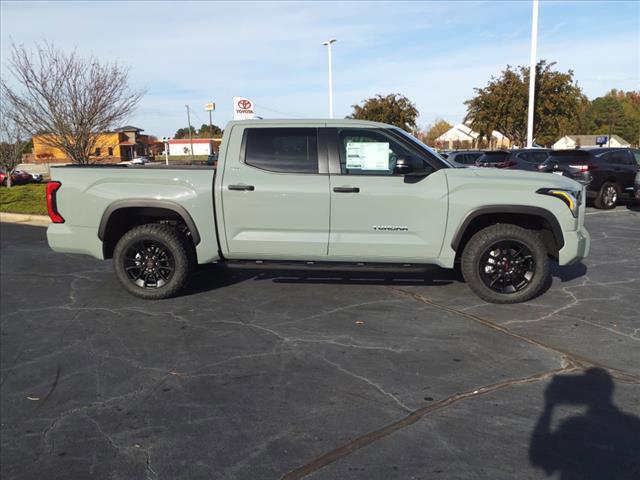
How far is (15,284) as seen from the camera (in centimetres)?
659

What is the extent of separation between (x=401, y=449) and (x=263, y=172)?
3332 millimetres

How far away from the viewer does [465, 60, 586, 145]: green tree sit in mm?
27828

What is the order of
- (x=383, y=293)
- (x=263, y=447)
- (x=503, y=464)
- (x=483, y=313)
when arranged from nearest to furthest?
1. (x=503, y=464)
2. (x=263, y=447)
3. (x=483, y=313)
4. (x=383, y=293)

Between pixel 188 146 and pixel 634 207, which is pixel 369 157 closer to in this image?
pixel 634 207

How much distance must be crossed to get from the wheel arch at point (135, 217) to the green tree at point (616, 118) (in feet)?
357

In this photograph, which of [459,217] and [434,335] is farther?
[459,217]

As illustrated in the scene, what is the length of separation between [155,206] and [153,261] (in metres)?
0.67

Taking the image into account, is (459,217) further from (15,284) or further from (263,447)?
(15,284)

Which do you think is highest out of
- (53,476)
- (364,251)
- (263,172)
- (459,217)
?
(263,172)

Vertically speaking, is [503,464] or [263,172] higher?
[263,172]

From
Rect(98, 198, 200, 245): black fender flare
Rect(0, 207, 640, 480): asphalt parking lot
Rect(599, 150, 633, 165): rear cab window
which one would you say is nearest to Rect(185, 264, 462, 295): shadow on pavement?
Rect(0, 207, 640, 480): asphalt parking lot

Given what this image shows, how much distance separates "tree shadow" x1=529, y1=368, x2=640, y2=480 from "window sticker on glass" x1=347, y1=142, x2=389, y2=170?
107 inches

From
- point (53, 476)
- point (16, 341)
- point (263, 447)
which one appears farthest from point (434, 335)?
point (16, 341)

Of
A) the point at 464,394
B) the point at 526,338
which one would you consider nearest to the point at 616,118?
the point at 526,338
